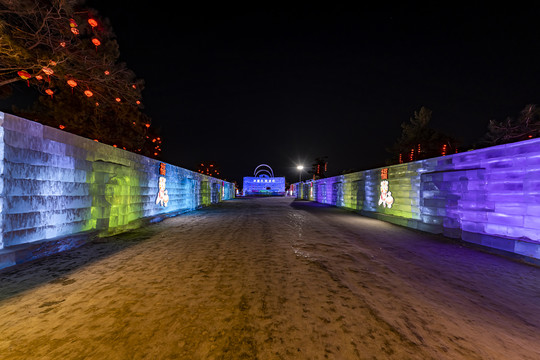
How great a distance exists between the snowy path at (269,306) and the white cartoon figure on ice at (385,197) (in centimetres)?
579

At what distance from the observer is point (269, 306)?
270 centimetres

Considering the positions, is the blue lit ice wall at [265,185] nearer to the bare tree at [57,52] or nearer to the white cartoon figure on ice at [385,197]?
the white cartoon figure on ice at [385,197]

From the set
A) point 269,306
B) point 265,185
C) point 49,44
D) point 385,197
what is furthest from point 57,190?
point 265,185

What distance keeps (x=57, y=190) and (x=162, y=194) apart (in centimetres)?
578

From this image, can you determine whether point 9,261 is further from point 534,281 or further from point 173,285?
point 534,281

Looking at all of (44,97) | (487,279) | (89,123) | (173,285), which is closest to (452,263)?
(487,279)

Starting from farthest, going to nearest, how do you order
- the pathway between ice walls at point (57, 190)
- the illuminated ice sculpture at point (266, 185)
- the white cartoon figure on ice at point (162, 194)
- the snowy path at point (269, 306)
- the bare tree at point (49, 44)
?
the illuminated ice sculpture at point (266, 185) → the white cartoon figure on ice at point (162, 194) → the bare tree at point (49, 44) → the pathway between ice walls at point (57, 190) → the snowy path at point (269, 306)

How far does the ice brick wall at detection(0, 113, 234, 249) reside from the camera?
4152 millimetres

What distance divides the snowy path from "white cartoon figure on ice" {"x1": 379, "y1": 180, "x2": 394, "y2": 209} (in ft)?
19.0

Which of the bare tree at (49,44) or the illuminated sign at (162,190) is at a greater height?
the bare tree at (49,44)

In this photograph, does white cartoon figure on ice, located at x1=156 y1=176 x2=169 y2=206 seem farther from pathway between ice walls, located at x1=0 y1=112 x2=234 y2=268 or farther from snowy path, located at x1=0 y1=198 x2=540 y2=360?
snowy path, located at x1=0 y1=198 x2=540 y2=360

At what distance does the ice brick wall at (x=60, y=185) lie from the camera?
415 centimetres

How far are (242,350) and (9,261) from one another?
4.75 meters

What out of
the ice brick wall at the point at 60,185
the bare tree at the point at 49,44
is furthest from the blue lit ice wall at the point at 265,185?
the bare tree at the point at 49,44
